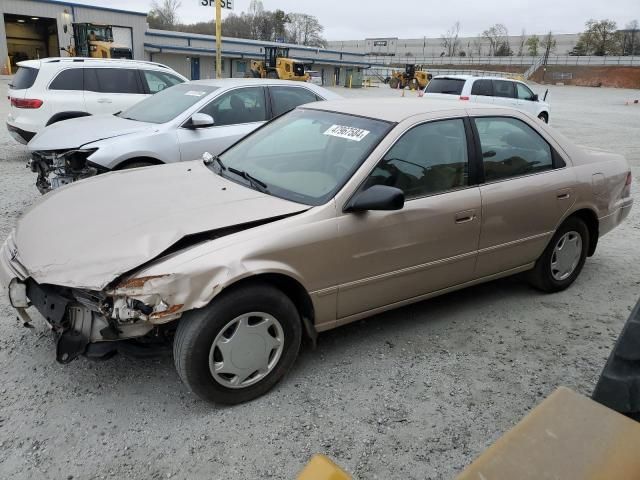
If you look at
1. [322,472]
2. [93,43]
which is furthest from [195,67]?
[322,472]

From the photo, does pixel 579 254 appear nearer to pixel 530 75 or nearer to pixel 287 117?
pixel 287 117

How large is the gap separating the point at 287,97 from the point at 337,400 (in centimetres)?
493

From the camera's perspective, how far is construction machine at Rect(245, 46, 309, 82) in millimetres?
32938

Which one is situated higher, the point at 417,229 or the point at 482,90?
the point at 482,90

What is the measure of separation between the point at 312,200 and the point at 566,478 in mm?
2084

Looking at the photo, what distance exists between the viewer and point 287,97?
7.00 meters

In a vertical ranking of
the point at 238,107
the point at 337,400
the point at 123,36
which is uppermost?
the point at 123,36

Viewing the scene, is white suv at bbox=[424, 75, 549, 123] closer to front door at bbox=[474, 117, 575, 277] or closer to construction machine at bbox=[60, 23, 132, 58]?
front door at bbox=[474, 117, 575, 277]

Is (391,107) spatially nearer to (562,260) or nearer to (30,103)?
(562,260)

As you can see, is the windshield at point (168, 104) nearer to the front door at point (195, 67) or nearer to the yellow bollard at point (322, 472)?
the yellow bollard at point (322, 472)

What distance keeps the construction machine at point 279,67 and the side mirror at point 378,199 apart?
30877mm

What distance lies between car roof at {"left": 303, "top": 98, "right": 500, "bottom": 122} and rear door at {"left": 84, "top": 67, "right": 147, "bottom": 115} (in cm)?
653

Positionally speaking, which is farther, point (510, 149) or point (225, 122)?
point (225, 122)

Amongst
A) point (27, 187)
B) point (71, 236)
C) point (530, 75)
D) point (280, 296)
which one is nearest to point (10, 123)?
point (27, 187)
